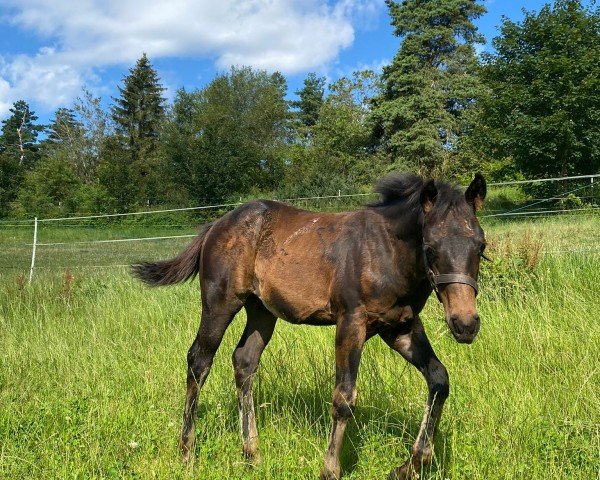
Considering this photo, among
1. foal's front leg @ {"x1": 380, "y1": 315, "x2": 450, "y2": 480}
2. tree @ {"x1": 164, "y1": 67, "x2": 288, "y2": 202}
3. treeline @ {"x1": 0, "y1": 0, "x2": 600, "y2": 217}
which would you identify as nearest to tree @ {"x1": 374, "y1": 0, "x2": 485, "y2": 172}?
treeline @ {"x1": 0, "y1": 0, "x2": 600, "y2": 217}

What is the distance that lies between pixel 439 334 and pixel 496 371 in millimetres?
1079

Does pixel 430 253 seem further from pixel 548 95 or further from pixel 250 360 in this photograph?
pixel 548 95

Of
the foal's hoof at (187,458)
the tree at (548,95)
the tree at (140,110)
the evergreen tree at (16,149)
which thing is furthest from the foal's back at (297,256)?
the tree at (140,110)

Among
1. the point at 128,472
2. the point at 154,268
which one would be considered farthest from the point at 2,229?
the point at 128,472

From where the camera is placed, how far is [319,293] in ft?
11.3

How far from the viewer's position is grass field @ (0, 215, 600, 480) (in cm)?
320

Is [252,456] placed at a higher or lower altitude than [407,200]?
lower

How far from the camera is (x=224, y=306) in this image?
155 inches

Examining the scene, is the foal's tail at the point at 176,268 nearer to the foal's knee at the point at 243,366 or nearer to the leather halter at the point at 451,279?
the foal's knee at the point at 243,366

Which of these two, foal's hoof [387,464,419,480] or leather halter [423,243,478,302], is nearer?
leather halter [423,243,478,302]

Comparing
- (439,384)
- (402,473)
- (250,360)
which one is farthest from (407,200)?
(250,360)

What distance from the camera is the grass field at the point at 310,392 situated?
3.20m

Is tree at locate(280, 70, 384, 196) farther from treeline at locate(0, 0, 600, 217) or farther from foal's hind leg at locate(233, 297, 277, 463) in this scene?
foal's hind leg at locate(233, 297, 277, 463)

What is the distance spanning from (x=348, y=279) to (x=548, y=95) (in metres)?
20.2
